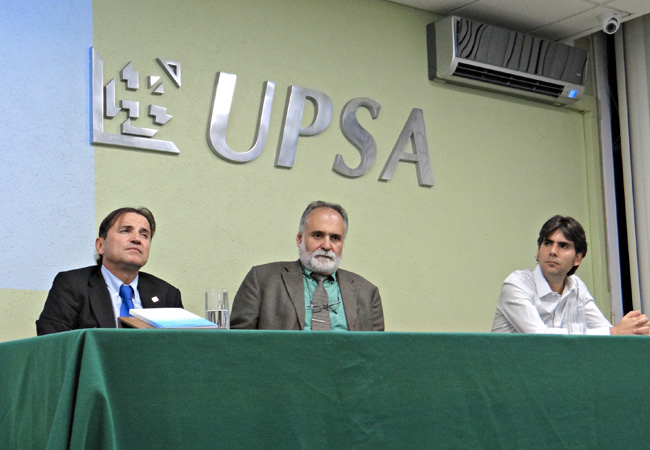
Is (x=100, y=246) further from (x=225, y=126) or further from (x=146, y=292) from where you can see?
(x=225, y=126)

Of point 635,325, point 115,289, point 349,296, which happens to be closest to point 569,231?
point 635,325

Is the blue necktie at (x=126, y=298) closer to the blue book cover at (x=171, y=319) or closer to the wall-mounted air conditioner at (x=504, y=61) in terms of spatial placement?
the blue book cover at (x=171, y=319)

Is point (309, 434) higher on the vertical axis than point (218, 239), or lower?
lower

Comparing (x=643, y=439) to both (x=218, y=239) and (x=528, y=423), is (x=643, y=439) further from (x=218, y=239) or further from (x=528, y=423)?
(x=218, y=239)

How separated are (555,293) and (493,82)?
1.81 meters

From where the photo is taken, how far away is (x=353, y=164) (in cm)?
438

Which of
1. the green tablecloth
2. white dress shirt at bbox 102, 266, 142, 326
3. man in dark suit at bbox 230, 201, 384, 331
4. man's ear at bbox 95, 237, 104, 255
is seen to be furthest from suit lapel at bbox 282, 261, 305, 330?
the green tablecloth

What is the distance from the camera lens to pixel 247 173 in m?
4.01

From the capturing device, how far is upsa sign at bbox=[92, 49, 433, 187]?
11.9ft

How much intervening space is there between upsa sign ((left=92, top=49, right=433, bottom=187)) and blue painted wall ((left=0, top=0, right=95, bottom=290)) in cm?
10

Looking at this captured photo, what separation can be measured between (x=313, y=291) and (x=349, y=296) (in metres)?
0.14

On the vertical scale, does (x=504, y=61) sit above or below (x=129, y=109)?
above

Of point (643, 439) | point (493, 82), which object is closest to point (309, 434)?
point (643, 439)

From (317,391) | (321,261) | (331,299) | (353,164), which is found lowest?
(317,391)
